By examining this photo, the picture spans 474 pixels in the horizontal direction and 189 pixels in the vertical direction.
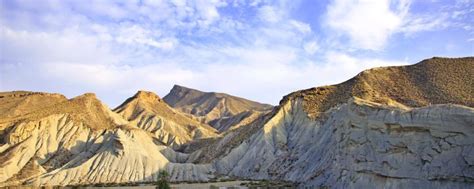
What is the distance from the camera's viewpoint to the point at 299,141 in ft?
251

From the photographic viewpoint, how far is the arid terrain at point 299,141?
39500 millimetres

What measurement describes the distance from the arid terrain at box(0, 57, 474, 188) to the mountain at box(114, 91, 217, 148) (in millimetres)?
13289

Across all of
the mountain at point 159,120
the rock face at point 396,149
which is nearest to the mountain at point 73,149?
the mountain at point 159,120

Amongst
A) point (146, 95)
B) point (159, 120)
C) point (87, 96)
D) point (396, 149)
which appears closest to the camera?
point (396, 149)

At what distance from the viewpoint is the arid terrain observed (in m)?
39.5

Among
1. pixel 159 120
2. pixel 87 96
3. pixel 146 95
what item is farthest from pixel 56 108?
pixel 146 95

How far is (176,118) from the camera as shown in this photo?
144625 millimetres

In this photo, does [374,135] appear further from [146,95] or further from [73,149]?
[146,95]

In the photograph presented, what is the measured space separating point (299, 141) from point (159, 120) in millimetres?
62016

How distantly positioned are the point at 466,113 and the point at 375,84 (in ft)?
156

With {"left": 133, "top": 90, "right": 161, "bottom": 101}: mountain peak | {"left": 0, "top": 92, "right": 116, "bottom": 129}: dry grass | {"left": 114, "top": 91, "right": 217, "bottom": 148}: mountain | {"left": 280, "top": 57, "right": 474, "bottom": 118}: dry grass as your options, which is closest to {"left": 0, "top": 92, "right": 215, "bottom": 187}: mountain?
{"left": 0, "top": 92, "right": 116, "bottom": 129}: dry grass

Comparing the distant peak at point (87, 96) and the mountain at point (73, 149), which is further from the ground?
the distant peak at point (87, 96)

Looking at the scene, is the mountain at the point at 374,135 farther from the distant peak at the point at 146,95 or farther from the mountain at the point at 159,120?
the distant peak at the point at 146,95

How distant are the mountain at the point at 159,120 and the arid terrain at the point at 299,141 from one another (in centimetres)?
1329
